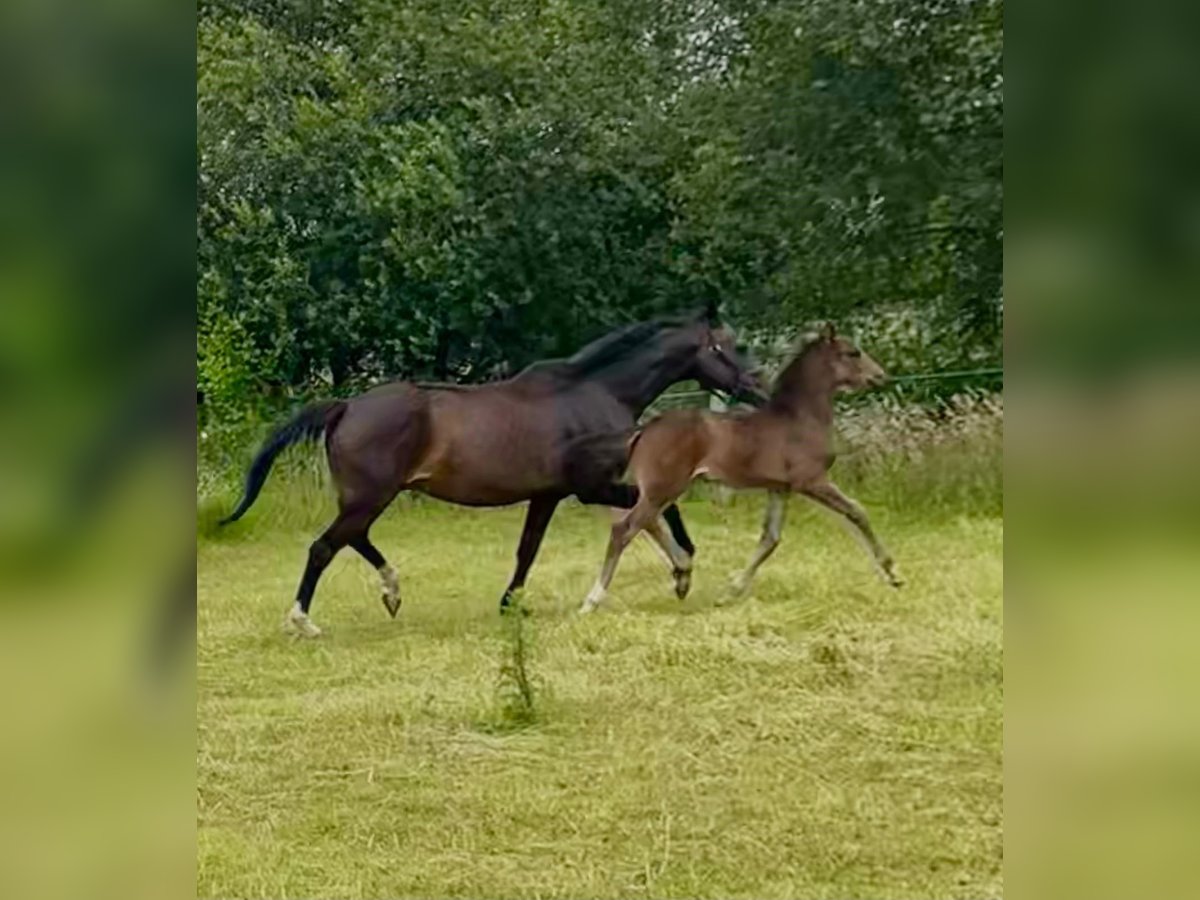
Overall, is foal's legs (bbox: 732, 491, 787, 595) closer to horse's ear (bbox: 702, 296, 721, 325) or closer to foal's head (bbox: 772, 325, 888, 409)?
foal's head (bbox: 772, 325, 888, 409)

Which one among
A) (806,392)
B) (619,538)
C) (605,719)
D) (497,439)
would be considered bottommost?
(605,719)

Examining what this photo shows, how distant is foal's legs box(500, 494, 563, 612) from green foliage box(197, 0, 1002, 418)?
0.29 m

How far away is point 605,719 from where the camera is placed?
2.19 meters

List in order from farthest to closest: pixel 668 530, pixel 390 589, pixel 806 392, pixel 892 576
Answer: pixel 390 589
pixel 668 530
pixel 806 392
pixel 892 576

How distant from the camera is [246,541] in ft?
8.21

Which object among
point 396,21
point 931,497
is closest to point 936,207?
point 931,497

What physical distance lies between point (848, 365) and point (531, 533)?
2.49 ft

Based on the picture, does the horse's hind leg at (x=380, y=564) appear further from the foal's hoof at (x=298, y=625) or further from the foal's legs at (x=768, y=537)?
the foal's legs at (x=768, y=537)

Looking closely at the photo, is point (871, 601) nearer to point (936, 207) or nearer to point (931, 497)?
point (931, 497)

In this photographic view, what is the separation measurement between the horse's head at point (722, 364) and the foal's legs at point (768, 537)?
0.66ft

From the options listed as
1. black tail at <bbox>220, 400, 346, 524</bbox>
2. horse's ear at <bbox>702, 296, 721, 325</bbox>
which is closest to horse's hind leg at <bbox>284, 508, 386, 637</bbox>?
black tail at <bbox>220, 400, 346, 524</bbox>

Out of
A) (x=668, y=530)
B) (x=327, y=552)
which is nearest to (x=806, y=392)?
(x=668, y=530)

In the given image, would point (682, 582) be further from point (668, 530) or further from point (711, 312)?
point (711, 312)
